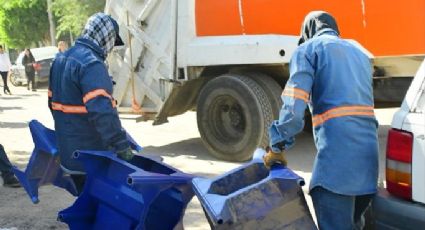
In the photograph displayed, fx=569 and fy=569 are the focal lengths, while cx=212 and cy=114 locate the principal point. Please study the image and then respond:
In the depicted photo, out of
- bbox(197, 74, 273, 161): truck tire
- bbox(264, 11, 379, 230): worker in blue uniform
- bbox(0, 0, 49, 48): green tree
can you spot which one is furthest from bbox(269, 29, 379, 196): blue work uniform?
bbox(0, 0, 49, 48): green tree

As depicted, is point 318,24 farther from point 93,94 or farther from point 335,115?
point 93,94

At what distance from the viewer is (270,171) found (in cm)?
304

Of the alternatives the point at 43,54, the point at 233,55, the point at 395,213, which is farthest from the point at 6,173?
the point at 43,54

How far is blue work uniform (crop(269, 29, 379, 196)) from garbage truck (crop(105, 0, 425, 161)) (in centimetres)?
287

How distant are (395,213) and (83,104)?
2.08m

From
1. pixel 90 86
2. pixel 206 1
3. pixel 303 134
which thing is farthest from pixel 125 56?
pixel 90 86

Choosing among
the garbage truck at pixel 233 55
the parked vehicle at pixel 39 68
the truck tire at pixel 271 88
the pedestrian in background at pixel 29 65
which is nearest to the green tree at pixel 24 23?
the parked vehicle at pixel 39 68

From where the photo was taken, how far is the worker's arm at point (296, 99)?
287 cm

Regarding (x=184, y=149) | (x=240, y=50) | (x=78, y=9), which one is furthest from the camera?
(x=78, y=9)

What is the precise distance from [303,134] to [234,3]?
2.57 meters

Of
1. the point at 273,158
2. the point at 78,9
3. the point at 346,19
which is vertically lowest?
the point at 78,9

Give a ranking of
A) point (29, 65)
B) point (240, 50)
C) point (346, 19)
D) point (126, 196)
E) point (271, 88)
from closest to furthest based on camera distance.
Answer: point (126, 196) < point (346, 19) < point (240, 50) < point (271, 88) < point (29, 65)

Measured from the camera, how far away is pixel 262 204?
289 centimetres

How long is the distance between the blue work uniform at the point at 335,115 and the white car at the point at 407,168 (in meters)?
0.21
